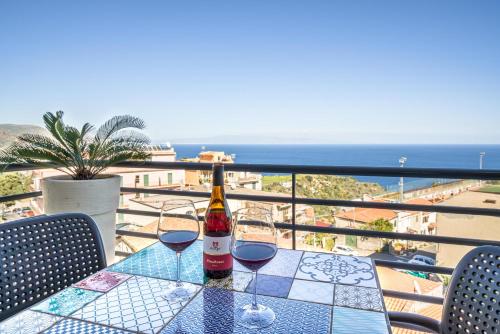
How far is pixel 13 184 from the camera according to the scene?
7.75 ft

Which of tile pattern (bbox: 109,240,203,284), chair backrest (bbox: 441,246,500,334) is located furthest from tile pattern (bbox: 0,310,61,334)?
chair backrest (bbox: 441,246,500,334)

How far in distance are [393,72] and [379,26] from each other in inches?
254

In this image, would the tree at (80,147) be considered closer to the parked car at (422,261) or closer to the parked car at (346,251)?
the parked car at (346,251)

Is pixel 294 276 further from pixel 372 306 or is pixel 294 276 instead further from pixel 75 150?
pixel 75 150

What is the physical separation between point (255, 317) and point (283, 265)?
14.0 inches

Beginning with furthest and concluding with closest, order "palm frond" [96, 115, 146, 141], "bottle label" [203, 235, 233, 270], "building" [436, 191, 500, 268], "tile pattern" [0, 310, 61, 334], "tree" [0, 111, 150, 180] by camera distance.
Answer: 1. "building" [436, 191, 500, 268]
2. "palm frond" [96, 115, 146, 141]
3. "tree" [0, 111, 150, 180]
4. "bottle label" [203, 235, 233, 270]
5. "tile pattern" [0, 310, 61, 334]

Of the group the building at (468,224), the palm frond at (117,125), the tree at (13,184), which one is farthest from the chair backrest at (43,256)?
the building at (468,224)

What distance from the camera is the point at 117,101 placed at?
17984mm

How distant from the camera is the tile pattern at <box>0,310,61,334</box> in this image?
658 millimetres

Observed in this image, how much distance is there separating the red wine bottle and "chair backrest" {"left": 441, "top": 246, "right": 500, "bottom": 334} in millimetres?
632

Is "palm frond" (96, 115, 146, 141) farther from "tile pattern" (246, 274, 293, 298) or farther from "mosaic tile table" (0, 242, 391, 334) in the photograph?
"tile pattern" (246, 274, 293, 298)

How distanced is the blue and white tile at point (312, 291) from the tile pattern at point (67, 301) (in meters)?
0.50

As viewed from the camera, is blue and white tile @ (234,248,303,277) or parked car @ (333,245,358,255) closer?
blue and white tile @ (234,248,303,277)

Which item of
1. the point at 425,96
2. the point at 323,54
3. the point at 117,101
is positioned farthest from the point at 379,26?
the point at 117,101
